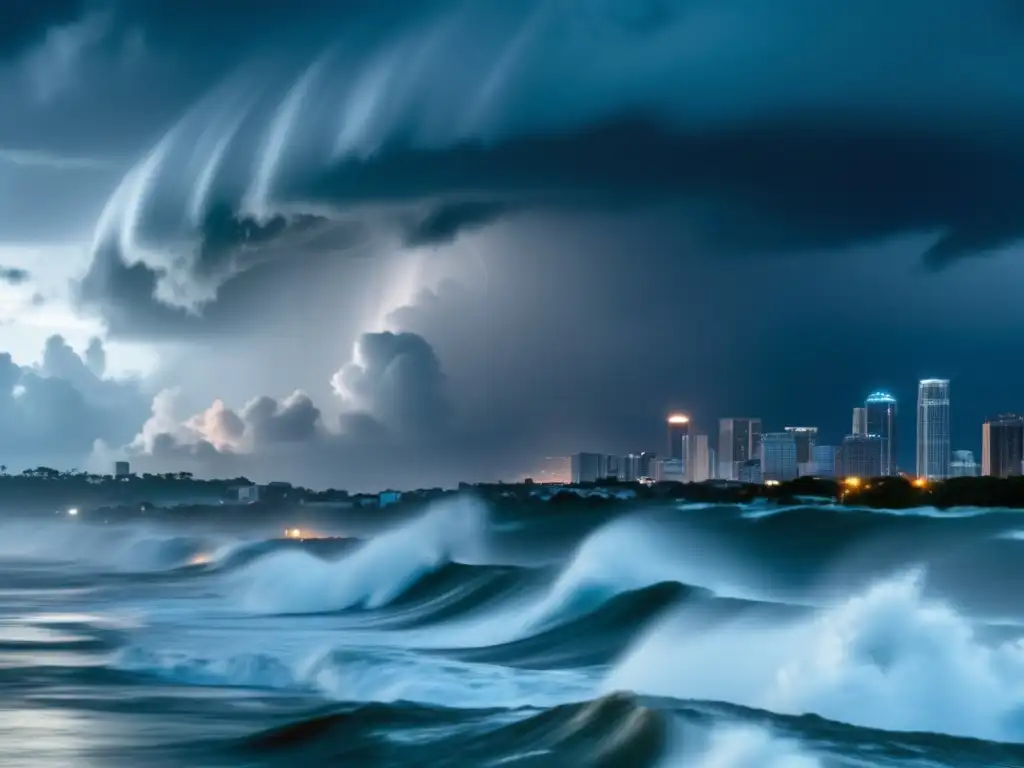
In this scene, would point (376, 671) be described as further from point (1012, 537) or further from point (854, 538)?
point (854, 538)

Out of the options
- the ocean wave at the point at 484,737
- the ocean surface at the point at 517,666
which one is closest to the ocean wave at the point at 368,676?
the ocean surface at the point at 517,666

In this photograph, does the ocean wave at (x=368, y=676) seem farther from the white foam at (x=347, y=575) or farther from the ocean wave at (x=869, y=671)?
the white foam at (x=347, y=575)

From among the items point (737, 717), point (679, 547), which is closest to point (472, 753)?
point (737, 717)

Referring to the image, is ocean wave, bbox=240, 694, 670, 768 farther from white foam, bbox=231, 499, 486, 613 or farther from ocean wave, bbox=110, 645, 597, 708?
white foam, bbox=231, 499, 486, 613

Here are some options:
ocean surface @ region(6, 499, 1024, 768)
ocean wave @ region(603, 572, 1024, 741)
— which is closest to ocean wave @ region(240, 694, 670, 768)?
ocean surface @ region(6, 499, 1024, 768)

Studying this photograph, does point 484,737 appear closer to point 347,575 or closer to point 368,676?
point 368,676
